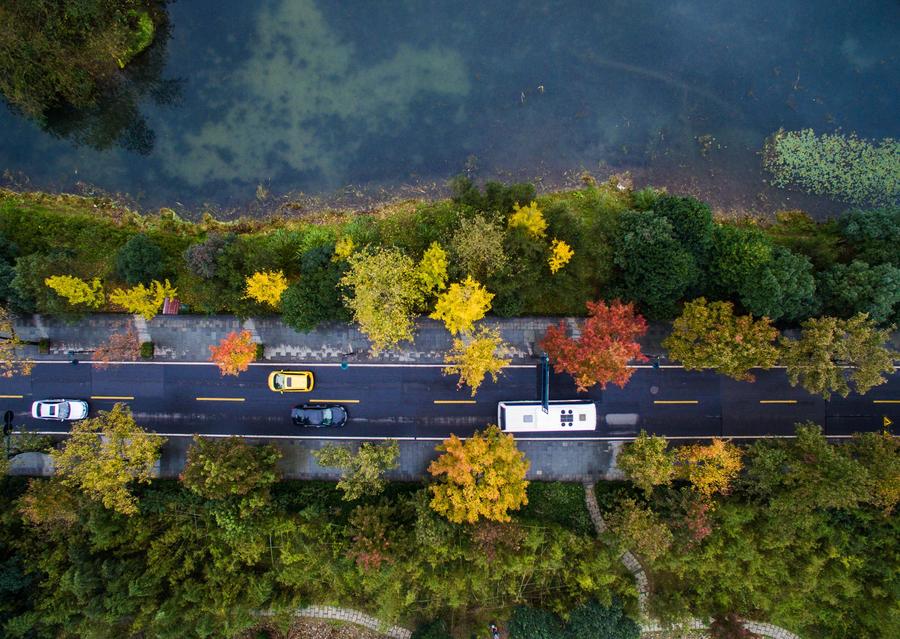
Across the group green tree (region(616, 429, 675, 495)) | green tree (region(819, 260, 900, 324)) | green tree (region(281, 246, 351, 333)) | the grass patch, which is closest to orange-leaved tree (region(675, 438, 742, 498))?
green tree (region(616, 429, 675, 495))

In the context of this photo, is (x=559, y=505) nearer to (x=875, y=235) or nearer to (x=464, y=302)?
(x=464, y=302)

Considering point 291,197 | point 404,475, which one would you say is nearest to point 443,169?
point 291,197

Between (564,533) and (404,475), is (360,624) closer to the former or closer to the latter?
(404,475)

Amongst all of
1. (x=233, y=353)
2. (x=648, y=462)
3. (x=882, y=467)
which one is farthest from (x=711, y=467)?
(x=233, y=353)

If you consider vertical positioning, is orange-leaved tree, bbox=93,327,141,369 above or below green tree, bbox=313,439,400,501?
above

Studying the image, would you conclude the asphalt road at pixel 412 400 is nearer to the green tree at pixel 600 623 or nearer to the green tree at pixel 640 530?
the green tree at pixel 640 530

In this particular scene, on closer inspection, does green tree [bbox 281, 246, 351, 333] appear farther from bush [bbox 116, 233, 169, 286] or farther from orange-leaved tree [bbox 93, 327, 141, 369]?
orange-leaved tree [bbox 93, 327, 141, 369]
